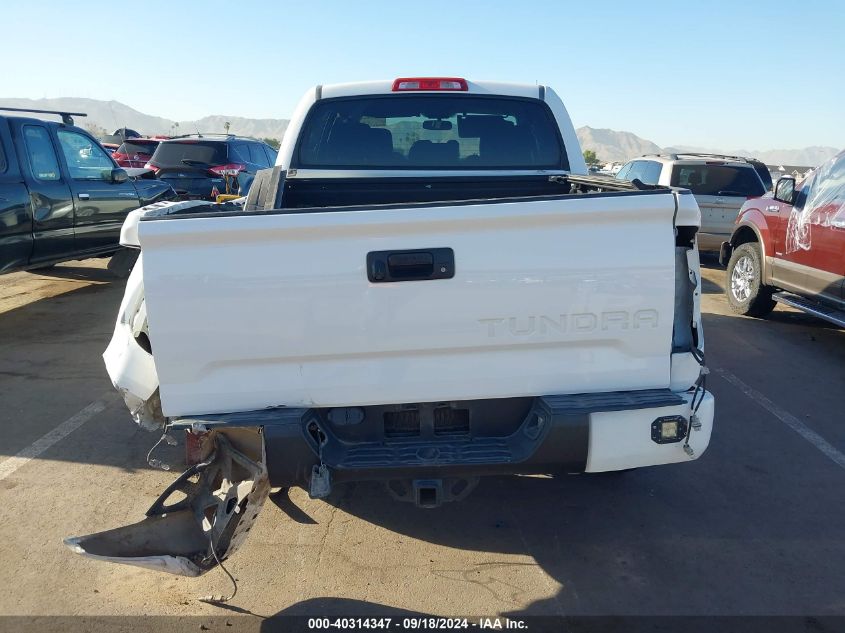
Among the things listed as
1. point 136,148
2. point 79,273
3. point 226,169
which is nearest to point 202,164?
point 226,169

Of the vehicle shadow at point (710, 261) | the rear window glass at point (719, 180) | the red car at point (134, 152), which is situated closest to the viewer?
the rear window glass at point (719, 180)

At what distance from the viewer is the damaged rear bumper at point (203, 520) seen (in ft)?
8.44

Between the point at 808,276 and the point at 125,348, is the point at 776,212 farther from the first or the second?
the point at 125,348

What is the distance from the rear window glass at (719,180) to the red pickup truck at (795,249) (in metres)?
2.41

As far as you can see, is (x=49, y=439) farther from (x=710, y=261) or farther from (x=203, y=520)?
(x=710, y=261)

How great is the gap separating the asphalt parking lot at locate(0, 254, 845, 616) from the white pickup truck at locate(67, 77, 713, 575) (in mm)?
541

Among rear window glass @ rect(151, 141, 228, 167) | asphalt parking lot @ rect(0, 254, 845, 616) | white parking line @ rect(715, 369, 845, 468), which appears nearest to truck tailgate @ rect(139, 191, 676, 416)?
asphalt parking lot @ rect(0, 254, 845, 616)

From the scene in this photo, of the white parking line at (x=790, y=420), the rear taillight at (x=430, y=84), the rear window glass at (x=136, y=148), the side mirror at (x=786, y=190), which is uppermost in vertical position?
the rear taillight at (x=430, y=84)

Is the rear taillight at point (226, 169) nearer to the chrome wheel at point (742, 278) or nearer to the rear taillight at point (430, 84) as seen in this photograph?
the rear taillight at point (430, 84)

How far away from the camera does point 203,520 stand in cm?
275

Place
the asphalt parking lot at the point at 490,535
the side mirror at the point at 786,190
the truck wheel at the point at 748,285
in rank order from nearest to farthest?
the asphalt parking lot at the point at 490,535 → the side mirror at the point at 786,190 → the truck wheel at the point at 748,285

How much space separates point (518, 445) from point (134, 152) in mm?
15109

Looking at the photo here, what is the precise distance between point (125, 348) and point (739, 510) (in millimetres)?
3188

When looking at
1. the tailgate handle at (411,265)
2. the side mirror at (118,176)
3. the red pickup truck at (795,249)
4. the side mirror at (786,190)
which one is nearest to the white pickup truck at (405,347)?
the tailgate handle at (411,265)
